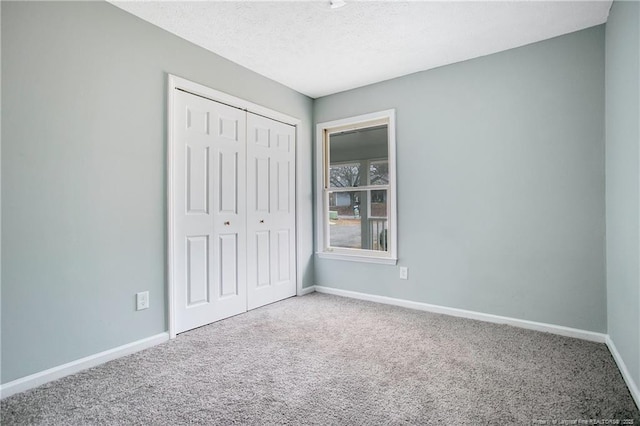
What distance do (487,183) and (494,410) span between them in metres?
1.96

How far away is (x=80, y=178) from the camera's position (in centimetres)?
213

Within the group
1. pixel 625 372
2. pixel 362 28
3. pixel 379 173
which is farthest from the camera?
pixel 379 173

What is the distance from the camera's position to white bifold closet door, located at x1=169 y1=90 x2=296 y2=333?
9.02 ft

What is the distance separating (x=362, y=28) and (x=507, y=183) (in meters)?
1.81

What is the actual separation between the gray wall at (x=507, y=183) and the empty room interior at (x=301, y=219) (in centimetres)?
2

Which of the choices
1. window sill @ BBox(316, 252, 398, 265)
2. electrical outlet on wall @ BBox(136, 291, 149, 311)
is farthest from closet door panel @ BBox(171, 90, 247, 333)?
window sill @ BBox(316, 252, 398, 265)

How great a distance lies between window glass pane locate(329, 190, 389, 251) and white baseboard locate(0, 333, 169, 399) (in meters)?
2.20

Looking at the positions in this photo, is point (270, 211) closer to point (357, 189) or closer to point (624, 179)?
point (357, 189)

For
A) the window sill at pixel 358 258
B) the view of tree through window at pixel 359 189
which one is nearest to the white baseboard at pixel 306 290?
the window sill at pixel 358 258

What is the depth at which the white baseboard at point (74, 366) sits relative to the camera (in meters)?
1.84

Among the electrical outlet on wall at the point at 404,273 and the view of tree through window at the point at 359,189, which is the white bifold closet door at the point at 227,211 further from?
the electrical outlet on wall at the point at 404,273

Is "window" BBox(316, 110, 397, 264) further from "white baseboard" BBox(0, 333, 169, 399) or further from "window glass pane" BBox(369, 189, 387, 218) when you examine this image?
"white baseboard" BBox(0, 333, 169, 399)

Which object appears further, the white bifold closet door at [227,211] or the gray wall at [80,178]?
the white bifold closet door at [227,211]

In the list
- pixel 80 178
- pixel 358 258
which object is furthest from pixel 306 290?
pixel 80 178
